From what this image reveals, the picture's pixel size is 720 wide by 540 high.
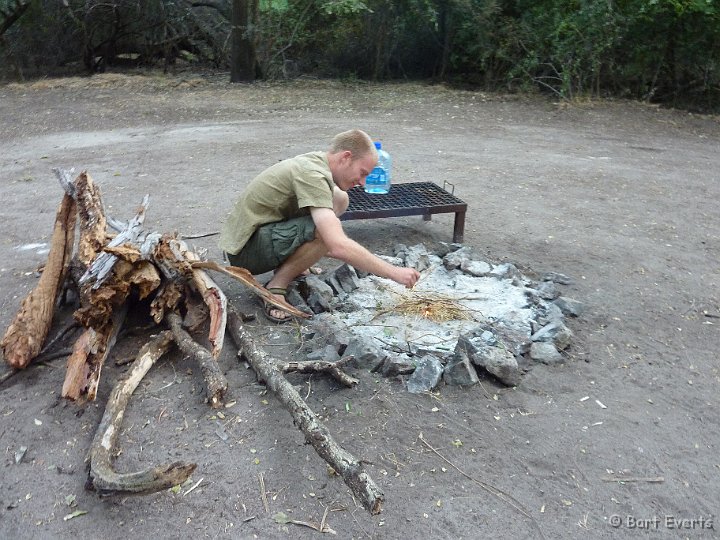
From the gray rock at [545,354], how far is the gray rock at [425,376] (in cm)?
54

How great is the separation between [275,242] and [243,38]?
9.32 m

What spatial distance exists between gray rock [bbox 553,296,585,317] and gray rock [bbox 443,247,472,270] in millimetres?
708

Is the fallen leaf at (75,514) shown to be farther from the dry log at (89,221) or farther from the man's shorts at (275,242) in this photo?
the man's shorts at (275,242)

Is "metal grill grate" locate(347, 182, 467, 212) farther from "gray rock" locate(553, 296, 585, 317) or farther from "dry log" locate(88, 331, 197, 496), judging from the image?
"dry log" locate(88, 331, 197, 496)

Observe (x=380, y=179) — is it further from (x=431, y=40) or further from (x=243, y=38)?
(x=431, y=40)

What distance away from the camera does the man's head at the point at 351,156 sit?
3570 mm

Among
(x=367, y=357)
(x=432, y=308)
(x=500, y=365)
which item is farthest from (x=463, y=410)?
(x=432, y=308)

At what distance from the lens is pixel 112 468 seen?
2584 millimetres

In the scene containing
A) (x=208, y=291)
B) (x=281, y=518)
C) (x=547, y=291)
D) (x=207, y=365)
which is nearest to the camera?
(x=281, y=518)

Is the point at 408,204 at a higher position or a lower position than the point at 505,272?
higher

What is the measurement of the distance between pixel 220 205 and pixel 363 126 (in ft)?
12.4

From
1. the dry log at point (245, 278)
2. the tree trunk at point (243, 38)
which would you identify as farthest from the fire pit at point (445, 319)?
the tree trunk at point (243, 38)

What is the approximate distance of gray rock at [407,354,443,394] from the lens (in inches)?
125

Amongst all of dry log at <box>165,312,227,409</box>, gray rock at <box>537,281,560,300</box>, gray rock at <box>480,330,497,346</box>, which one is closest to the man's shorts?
dry log at <box>165,312,227,409</box>
